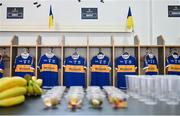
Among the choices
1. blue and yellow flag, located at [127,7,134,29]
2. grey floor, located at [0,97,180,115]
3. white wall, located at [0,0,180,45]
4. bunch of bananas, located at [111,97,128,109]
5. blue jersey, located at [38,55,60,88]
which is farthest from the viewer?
white wall, located at [0,0,180,45]

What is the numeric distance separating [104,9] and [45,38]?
137 centimetres

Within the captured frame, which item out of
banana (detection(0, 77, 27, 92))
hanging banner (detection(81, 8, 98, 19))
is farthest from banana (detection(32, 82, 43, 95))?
hanging banner (detection(81, 8, 98, 19))

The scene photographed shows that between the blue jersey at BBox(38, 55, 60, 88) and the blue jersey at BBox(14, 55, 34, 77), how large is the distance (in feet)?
0.59

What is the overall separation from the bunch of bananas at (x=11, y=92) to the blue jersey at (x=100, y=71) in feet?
11.6

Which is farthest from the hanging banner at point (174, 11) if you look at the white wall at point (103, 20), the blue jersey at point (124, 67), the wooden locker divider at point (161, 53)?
the blue jersey at point (124, 67)

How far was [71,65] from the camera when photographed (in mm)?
4754

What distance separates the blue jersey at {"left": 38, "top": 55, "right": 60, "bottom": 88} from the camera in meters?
4.66

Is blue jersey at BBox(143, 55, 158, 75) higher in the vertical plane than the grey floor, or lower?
higher

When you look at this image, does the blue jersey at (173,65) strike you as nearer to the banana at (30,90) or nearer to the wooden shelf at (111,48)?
the wooden shelf at (111,48)

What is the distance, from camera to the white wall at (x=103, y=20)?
5.09m

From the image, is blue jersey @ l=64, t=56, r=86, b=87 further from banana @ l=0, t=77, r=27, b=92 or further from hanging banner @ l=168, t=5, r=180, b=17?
banana @ l=0, t=77, r=27, b=92

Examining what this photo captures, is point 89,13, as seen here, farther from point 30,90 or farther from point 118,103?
point 118,103

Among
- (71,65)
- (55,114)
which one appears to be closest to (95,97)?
(55,114)

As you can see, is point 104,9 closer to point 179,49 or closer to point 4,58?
point 179,49
